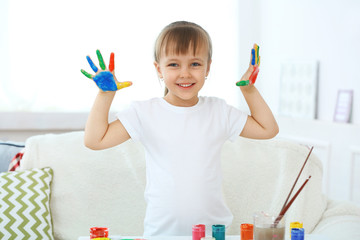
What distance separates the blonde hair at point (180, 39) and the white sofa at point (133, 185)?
0.85 m

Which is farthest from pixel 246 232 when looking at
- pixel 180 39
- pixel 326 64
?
pixel 326 64

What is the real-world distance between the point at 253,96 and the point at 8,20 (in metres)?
2.22

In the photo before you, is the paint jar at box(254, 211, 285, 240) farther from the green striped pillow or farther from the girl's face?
the green striped pillow

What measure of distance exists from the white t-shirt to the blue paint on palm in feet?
0.50

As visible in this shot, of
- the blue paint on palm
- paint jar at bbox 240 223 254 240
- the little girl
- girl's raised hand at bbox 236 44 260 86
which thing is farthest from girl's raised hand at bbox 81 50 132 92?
paint jar at bbox 240 223 254 240

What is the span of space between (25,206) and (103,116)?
83 centimetres

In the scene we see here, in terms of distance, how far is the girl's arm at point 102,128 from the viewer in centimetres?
141

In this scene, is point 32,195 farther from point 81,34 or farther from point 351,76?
point 351,76

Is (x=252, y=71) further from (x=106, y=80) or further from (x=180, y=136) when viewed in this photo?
(x=106, y=80)

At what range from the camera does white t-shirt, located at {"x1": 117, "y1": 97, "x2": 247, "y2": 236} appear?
1480mm

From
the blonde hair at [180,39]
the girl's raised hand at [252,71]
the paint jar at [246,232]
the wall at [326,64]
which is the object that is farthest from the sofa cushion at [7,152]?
the wall at [326,64]

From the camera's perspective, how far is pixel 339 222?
6.66ft

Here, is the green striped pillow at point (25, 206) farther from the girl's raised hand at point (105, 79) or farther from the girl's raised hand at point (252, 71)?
the girl's raised hand at point (252, 71)

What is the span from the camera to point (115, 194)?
7.20 feet
